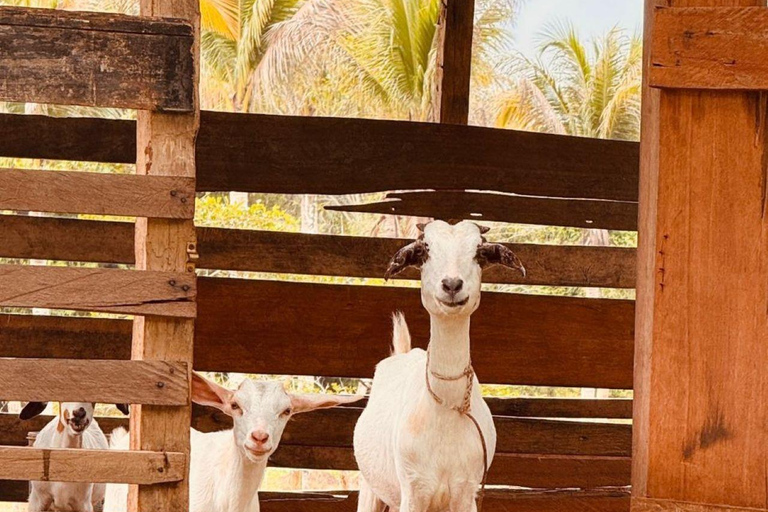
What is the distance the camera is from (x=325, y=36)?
3894 centimetres

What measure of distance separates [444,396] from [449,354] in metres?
0.21

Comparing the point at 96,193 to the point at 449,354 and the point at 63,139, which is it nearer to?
the point at 449,354

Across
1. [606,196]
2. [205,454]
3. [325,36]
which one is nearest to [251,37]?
[325,36]

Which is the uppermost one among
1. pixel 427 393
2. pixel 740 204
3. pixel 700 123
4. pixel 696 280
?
pixel 700 123

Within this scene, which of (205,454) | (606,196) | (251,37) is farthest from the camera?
(251,37)

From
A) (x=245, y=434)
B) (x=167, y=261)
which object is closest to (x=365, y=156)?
(x=245, y=434)

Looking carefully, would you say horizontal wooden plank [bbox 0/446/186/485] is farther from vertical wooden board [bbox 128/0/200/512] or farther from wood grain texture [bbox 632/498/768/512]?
wood grain texture [bbox 632/498/768/512]

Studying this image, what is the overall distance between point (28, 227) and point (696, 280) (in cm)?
533

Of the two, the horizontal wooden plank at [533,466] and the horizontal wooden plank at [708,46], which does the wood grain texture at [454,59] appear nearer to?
the horizontal wooden plank at [533,466]

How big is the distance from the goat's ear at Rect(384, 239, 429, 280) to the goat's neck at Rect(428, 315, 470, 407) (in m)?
0.29

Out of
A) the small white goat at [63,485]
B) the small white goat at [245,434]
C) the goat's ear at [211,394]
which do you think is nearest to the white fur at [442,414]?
the small white goat at [245,434]

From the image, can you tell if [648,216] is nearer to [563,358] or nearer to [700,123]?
[700,123]

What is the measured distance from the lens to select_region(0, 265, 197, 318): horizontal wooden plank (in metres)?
4.91

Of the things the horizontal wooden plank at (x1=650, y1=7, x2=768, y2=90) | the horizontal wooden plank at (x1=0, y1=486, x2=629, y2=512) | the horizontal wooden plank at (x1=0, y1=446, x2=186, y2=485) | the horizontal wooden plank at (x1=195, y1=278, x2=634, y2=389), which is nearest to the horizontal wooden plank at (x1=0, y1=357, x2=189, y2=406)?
the horizontal wooden plank at (x1=0, y1=446, x2=186, y2=485)
